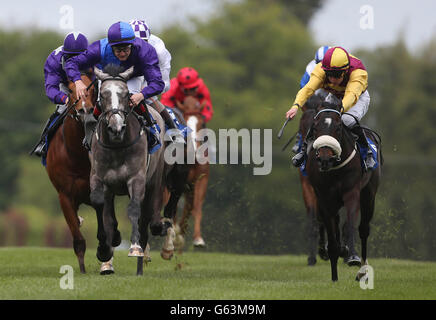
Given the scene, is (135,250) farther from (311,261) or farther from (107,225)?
(311,261)

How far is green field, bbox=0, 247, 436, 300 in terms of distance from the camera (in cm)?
933

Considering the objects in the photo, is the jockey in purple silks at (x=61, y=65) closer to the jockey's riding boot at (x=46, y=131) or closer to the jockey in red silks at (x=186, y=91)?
the jockey's riding boot at (x=46, y=131)

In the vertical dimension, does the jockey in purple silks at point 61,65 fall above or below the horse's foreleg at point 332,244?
above

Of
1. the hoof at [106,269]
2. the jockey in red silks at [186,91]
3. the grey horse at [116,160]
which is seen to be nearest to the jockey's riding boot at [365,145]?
the grey horse at [116,160]

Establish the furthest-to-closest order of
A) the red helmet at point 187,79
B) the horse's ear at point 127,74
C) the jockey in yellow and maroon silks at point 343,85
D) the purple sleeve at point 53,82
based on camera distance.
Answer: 1. the red helmet at point 187,79
2. the purple sleeve at point 53,82
3. the jockey in yellow and maroon silks at point 343,85
4. the horse's ear at point 127,74

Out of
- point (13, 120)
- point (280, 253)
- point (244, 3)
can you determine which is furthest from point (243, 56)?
point (280, 253)

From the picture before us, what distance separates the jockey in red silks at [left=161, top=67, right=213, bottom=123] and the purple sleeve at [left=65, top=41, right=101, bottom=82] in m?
5.31

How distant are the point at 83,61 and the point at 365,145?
342 cm

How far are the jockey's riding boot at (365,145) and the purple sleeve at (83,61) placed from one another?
121 inches

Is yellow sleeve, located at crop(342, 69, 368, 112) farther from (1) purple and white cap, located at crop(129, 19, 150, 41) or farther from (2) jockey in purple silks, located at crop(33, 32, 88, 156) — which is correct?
(2) jockey in purple silks, located at crop(33, 32, 88, 156)

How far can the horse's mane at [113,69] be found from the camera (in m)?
10.6

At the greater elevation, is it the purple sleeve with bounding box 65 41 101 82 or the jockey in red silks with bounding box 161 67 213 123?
the jockey in red silks with bounding box 161 67 213 123

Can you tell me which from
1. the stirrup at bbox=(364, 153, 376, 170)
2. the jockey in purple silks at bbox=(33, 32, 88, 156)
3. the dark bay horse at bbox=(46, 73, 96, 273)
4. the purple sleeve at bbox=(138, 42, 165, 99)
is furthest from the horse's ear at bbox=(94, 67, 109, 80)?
the stirrup at bbox=(364, 153, 376, 170)

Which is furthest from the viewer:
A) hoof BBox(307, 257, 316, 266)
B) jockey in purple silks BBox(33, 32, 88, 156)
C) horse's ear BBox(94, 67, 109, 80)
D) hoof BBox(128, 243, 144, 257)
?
hoof BBox(307, 257, 316, 266)
